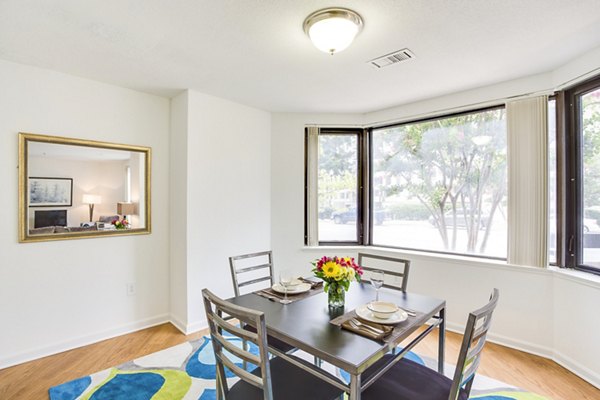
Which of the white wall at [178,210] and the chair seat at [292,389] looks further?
the white wall at [178,210]

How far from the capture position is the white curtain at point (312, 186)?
3.80m

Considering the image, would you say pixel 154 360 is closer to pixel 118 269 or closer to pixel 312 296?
pixel 118 269

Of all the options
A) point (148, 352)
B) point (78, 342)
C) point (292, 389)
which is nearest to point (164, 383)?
point (148, 352)

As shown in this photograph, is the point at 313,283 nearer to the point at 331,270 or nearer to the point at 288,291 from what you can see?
the point at 288,291

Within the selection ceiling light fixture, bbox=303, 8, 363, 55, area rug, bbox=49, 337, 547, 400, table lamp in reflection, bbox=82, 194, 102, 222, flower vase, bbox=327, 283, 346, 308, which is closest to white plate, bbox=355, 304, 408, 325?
flower vase, bbox=327, 283, 346, 308

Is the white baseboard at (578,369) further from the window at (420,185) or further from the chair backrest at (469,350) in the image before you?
the chair backrest at (469,350)

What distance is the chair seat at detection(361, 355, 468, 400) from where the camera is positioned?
1.42 m

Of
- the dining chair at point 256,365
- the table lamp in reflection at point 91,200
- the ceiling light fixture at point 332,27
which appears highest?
the ceiling light fixture at point 332,27

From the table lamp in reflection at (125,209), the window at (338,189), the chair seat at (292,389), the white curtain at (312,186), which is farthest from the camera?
the window at (338,189)

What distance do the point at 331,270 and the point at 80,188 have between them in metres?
2.49

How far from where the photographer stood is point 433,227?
3443mm

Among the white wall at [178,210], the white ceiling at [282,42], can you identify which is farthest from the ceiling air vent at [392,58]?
the white wall at [178,210]

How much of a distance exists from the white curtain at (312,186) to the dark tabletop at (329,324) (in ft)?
5.39

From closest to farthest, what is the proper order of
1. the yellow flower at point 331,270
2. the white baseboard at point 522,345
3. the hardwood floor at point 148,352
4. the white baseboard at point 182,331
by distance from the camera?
the yellow flower at point 331,270 → the hardwood floor at point 148,352 → the white baseboard at point 182,331 → the white baseboard at point 522,345
